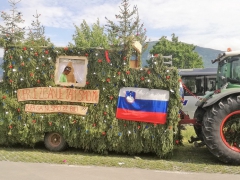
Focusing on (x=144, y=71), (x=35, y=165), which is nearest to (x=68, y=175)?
(x=35, y=165)

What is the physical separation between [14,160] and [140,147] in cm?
263

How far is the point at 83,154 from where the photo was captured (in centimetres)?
664

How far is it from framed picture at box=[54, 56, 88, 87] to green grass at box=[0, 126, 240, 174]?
5.33 feet

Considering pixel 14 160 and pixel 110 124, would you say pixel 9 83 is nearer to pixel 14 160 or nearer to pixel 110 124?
pixel 14 160

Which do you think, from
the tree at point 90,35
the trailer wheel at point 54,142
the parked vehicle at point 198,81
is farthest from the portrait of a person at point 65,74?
the tree at point 90,35

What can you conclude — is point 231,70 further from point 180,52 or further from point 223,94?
point 180,52

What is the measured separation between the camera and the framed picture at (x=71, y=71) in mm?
6633

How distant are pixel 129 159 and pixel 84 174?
4.37ft

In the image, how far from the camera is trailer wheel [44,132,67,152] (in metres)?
6.79

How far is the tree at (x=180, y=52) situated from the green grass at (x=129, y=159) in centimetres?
4251

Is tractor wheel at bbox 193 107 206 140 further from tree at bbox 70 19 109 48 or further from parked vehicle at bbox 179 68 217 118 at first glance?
tree at bbox 70 19 109 48

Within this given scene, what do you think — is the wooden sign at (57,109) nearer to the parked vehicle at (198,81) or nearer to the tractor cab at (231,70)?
the tractor cab at (231,70)

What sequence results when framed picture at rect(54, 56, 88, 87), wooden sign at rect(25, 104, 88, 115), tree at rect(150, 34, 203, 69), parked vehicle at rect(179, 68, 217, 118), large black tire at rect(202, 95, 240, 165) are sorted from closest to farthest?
large black tire at rect(202, 95, 240, 165)
wooden sign at rect(25, 104, 88, 115)
framed picture at rect(54, 56, 88, 87)
parked vehicle at rect(179, 68, 217, 118)
tree at rect(150, 34, 203, 69)

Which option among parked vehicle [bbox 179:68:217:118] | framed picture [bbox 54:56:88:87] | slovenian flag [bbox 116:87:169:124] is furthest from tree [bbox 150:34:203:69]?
slovenian flag [bbox 116:87:169:124]
